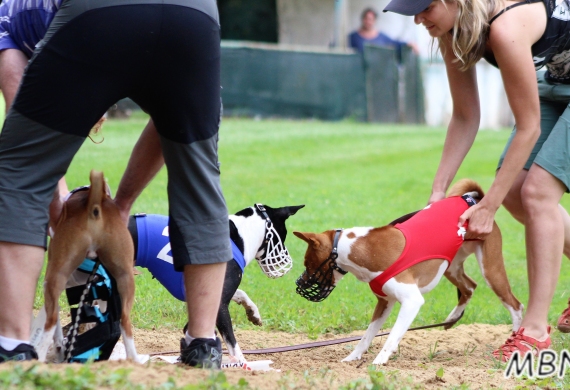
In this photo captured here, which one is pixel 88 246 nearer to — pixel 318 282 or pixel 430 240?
pixel 318 282

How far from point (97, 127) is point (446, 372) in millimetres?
2173

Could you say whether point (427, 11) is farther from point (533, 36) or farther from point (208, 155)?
point (208, 155)

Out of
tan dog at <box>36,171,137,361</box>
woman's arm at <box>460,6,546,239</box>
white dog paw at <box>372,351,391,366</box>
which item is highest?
woman's arm at <box>460,6,546,239</box>

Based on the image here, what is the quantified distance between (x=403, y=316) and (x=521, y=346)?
67 centimetres

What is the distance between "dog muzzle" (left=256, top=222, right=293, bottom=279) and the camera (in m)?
4.75

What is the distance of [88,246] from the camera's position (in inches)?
130

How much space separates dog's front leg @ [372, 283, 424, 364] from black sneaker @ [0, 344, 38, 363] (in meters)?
2.06

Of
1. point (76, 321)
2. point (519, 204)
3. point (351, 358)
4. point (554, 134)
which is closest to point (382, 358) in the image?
point (351, 358)

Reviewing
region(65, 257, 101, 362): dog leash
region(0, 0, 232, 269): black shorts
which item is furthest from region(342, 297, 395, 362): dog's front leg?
region(0, 0, 232, 269): black shorts

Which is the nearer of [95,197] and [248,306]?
[95,197]

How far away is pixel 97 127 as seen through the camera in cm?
392

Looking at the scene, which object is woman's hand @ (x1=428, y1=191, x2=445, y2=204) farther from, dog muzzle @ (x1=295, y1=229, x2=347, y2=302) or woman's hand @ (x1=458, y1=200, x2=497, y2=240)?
dog muzzle @ (x1=295, y1=229, x2=347, y2=302)

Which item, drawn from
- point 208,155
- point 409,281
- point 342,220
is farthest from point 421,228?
point 342,220

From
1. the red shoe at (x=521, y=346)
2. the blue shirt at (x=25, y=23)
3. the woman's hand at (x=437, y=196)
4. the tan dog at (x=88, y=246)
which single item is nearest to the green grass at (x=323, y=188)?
the woman's hand at (x=437, y=196)
